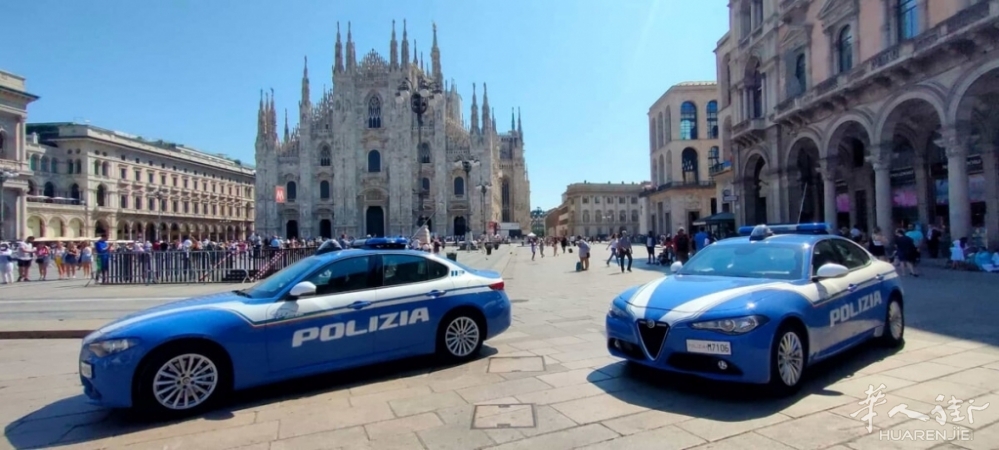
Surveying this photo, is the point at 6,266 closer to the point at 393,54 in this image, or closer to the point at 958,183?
the point at 958,183

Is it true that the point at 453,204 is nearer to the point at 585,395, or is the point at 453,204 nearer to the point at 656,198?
the point at 656,198

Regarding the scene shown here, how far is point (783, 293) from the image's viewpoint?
15.2 ft

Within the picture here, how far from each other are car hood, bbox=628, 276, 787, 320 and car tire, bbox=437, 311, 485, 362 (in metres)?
1.89

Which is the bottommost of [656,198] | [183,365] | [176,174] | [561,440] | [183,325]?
[561,440]

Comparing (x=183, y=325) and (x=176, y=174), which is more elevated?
(x=176, y=174)

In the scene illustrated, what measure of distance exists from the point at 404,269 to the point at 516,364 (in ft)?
5.27

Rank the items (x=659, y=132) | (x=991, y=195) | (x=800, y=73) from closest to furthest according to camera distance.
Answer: (x=991, y=195)
(x=800, y=73)
(x=659, y=132)

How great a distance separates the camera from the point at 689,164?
49.3 meters

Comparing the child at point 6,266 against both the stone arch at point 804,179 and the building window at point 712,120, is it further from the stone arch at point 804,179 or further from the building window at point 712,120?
the building window at point 712,120

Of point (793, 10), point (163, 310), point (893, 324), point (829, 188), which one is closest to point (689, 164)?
point (793, 10)

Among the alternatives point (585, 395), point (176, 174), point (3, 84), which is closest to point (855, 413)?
point (585, 395)

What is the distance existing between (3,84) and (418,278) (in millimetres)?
52486

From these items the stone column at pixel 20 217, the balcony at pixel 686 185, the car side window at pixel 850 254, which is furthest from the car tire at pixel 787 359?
the stone column at pixel 20 217

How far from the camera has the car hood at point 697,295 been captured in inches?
177
